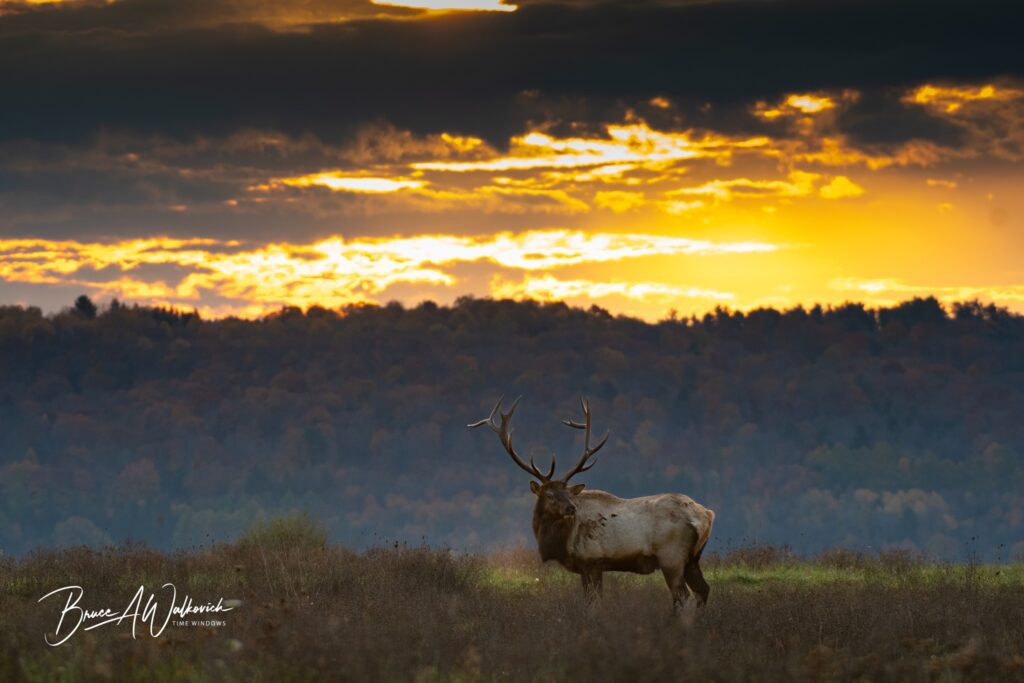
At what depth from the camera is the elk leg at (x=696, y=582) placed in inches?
651

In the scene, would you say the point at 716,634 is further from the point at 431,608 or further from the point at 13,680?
the point at 13,680

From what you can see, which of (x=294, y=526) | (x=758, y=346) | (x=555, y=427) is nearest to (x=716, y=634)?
(x=294, y=526)

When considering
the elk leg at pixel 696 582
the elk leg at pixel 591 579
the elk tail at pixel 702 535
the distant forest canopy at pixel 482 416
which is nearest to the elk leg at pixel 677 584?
the elk leg at pixel 696 582

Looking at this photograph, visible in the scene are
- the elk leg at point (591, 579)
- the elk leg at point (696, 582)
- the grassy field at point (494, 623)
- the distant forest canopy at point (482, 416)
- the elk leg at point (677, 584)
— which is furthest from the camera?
the distant forest canopy at point (482, 416)

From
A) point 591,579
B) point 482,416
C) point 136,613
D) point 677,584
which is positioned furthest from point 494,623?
point 482,416

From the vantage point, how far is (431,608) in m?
16.3

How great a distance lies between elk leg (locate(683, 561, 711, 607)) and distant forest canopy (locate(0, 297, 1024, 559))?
94.7 meters

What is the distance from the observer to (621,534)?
55.3 ft

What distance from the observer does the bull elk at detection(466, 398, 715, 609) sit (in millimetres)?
16484

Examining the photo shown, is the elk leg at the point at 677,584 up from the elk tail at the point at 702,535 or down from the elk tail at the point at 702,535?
down

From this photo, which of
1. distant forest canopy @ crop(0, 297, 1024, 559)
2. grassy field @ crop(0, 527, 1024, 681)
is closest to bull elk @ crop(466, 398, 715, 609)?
grassy field @ crop(0, 527, 1024, 681)

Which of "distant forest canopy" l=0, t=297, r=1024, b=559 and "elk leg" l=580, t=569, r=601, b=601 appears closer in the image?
"elk leg" l=580, t=569, r=601, b=601

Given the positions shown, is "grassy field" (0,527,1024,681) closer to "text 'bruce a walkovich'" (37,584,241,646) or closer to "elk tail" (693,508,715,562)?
"text 'bruce a walkovich'" (37,584,241,646)

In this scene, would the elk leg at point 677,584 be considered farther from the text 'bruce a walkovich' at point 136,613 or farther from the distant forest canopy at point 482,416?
the distant forest canopy at point 482,416
